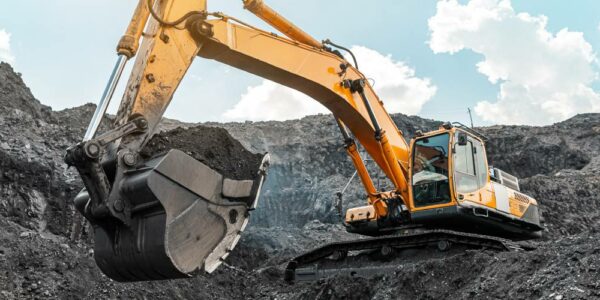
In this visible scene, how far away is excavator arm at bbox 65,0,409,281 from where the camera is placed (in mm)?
4289

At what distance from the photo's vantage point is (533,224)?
8.66 meters

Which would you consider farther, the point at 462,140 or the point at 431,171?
the point at 431,171

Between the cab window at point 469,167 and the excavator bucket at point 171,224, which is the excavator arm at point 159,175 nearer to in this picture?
the excavator bucket at point 171,224

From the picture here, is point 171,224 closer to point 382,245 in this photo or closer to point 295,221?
point 382,245

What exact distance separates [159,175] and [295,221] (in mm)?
14102

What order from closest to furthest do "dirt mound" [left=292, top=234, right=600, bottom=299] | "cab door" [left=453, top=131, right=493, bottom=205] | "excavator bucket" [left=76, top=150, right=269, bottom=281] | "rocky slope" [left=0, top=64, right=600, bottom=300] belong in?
"excavator bucket" [left=76, top=150, right=269, bottom=281] → "dirt mound" [left=292, top=234, right=600, bottom=299] → "rocky slope" [left=0, top=64, right=600, bottom=300] → "cab door" [left=453, top=131, right=493, bottom=205]

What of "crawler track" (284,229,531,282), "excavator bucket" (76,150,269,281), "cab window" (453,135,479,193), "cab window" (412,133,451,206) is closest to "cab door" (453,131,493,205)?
"cab window" (453,135,479,193)

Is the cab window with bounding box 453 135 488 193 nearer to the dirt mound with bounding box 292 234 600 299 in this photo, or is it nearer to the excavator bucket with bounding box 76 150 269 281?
the dirt mound with bounding box 292 234 600 299

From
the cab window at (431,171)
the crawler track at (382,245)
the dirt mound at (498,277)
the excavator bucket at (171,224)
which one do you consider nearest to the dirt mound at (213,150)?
the excavator bucket at (171,224)

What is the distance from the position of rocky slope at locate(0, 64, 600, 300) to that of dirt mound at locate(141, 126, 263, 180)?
2674 mm

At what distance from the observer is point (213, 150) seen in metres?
4.99

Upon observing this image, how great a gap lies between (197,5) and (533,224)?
19.6 feet

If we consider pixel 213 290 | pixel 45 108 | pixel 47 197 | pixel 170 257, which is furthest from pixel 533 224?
pixel 45 108

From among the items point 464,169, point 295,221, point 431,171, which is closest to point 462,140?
point 464,169
